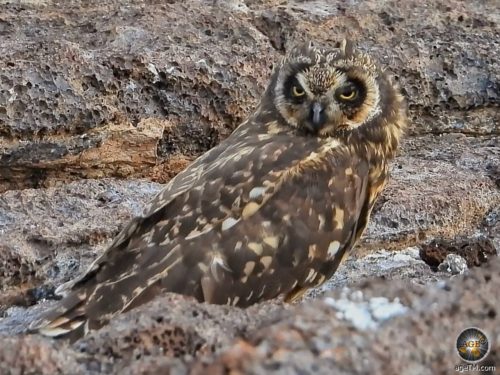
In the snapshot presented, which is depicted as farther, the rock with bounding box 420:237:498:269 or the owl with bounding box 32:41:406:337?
the rock with bounding box 420:237:498:269

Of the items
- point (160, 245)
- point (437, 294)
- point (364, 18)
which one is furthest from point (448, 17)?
point (437, 294)

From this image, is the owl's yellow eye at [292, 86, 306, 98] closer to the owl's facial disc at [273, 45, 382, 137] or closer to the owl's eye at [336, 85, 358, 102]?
the owl's facial disc at [273, 45, 382, 137]

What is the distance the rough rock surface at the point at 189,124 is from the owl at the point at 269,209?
0.83 ft

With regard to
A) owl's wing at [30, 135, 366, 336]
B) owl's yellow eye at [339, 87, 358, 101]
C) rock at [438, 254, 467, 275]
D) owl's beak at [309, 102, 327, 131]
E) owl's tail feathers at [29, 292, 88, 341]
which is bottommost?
rock at [438, 254, 467, 275]

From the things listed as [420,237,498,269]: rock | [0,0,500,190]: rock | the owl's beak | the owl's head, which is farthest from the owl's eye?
[0,0,500,190]: rock

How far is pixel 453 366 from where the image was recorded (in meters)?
2.04

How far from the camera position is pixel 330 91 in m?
4.14

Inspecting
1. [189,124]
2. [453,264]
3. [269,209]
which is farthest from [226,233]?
[189,124]

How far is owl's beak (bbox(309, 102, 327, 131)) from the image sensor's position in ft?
13.4

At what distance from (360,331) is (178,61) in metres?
3.22

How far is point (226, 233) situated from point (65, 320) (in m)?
0.66

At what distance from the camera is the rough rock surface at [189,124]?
13.1 ft

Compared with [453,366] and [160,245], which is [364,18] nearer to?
[160,245]

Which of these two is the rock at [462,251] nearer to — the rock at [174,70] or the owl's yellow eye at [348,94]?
the owl's yellow eye at [348,94]
